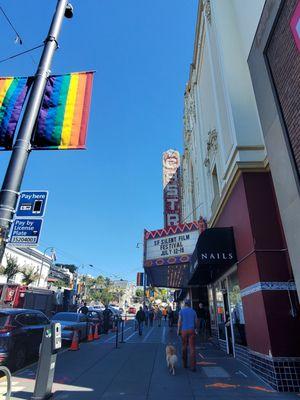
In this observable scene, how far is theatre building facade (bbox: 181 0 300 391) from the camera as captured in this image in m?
7.03

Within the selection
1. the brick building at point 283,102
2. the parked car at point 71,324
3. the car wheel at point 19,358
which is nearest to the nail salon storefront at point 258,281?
the brick building at point 283,102

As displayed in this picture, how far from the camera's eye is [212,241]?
970 centimetres

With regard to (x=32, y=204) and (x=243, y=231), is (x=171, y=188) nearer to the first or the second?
(x=243, y=231)

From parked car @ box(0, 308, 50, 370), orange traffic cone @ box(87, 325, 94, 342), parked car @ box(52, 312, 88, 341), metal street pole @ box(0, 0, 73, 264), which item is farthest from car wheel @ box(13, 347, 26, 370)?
orange traffic cone @ box(87, 325, 94, 342)

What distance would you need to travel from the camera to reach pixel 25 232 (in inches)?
182

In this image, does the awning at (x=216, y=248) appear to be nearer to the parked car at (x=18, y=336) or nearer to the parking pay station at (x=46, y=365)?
the parking pay station at (x=46, y=365)

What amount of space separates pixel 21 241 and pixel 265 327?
5.72m

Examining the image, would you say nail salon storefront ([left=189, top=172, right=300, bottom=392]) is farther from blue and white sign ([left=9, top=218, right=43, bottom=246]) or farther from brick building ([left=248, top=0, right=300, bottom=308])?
blue and white sign ([left=9, top=218, right=43, bottom=246])

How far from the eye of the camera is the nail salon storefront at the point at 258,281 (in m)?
6.84

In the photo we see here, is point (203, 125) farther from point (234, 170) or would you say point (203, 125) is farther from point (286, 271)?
point (286, 271)

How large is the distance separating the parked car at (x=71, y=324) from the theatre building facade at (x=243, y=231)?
19.9 feet

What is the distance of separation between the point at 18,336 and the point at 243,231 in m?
7.13

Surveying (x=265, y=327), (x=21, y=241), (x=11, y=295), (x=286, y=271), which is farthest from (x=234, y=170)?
(x=11, y=295)

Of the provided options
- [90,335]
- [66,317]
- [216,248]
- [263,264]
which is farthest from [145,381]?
[90,335]
